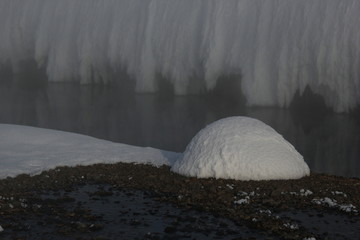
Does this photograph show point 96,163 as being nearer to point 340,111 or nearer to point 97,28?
point 340,111

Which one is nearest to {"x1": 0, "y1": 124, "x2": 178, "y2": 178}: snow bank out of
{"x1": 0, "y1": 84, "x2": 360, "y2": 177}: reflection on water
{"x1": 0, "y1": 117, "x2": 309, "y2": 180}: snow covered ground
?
{"x1": 0, "y1": 117, "x2": 309, "y2": 180}: snow covered ground

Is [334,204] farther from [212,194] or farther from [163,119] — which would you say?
[163,119]

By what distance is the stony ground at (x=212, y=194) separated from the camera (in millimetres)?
9020

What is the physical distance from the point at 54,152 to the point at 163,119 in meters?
10.3

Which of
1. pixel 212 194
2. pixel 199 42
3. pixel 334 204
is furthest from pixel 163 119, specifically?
pixel 334 204

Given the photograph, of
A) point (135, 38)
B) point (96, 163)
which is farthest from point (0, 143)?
point (135, 38)

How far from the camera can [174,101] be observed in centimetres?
2788

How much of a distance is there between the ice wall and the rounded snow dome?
34.2 ft

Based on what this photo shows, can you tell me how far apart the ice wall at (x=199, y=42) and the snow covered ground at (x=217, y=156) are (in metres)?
10.3

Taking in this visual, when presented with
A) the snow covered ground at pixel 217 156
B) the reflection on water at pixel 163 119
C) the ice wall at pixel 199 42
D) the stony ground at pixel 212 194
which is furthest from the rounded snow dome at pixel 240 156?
the ice wall at pixel 199 42

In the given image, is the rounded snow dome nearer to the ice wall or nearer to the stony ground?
the stony ground

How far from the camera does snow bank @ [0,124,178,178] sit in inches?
501

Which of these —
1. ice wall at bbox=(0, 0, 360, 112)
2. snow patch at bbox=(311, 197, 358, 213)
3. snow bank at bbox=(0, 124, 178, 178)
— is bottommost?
snow patch at bbox=(311, 197, 358, 213)

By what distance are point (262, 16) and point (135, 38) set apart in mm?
8457
